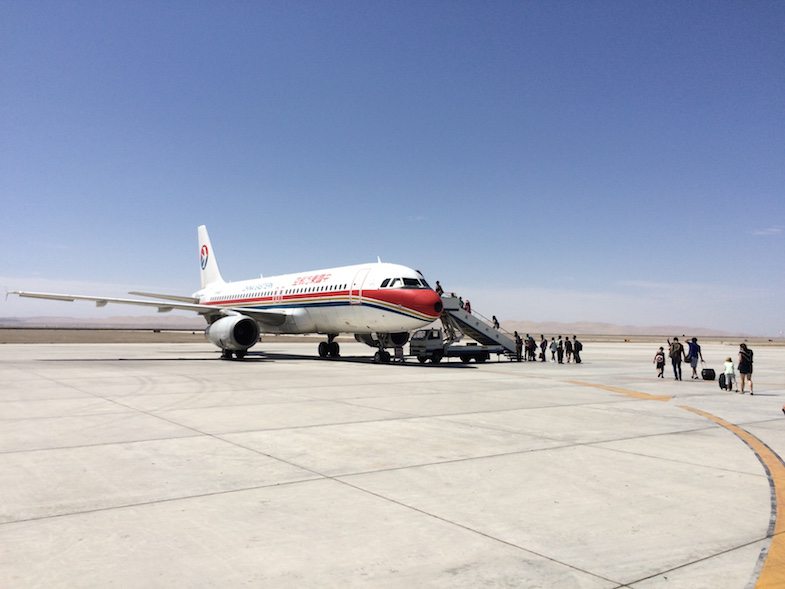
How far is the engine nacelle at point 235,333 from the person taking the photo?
1144 inches

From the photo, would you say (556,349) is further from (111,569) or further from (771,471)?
(111,569)

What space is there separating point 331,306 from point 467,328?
7471mm

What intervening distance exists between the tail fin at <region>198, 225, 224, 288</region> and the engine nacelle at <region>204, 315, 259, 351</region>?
1624 centimetres

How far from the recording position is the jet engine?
2906cm

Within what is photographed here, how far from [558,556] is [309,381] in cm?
1468

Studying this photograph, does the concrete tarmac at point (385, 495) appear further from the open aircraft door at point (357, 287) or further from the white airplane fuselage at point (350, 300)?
the open aircraft door at point (357, 287)

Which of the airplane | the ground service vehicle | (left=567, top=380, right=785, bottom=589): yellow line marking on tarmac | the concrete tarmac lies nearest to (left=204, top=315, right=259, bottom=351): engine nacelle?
the airplane

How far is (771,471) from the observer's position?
7.64m

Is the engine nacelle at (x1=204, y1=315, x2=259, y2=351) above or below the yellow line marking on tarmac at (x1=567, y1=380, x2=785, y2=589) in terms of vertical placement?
above

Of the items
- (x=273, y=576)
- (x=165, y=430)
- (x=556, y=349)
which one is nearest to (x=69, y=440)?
(x=165, y=430)

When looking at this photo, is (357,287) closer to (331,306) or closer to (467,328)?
(331,306)

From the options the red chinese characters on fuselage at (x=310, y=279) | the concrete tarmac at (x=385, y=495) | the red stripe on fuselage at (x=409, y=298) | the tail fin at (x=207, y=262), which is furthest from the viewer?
the tail fin at (x=207, y=262)

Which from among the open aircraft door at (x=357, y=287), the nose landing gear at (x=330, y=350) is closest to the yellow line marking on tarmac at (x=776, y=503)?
the open aircraft door at (x=357, y=287)

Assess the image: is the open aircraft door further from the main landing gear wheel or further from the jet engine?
the main landing gear wheel
